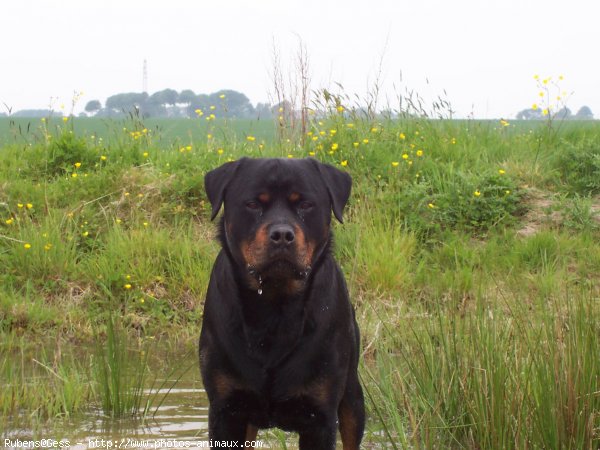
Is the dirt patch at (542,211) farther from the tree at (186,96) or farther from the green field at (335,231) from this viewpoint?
the tree at (186,96)

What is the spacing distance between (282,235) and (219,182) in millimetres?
616

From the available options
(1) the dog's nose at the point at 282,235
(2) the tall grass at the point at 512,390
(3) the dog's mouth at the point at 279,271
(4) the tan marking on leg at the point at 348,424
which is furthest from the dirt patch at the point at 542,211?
(1) the dog's nose at the point at 282,235

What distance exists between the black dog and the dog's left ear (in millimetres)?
10

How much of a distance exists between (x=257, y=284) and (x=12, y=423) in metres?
1.74

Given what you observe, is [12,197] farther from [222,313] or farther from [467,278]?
[222,313]

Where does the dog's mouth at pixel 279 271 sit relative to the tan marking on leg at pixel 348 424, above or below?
above

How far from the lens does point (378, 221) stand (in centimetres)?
819

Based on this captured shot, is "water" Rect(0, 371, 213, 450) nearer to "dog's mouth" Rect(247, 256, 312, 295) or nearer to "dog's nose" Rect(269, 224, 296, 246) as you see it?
"dog's mouth" Rect(247, 256, 312, 295)

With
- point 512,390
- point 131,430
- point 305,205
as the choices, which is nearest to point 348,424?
point 512,390

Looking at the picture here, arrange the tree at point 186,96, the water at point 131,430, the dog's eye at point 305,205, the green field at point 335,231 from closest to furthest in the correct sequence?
the dog's eye at point 305,205 → the water at point 131,430 → the green field at point 335,231 → the tree at point 186,96

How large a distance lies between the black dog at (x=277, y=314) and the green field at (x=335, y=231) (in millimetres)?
624

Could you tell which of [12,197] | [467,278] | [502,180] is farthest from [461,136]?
[12,197]

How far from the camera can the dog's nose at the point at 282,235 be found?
3.51 m

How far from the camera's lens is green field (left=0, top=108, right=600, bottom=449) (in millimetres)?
5719
